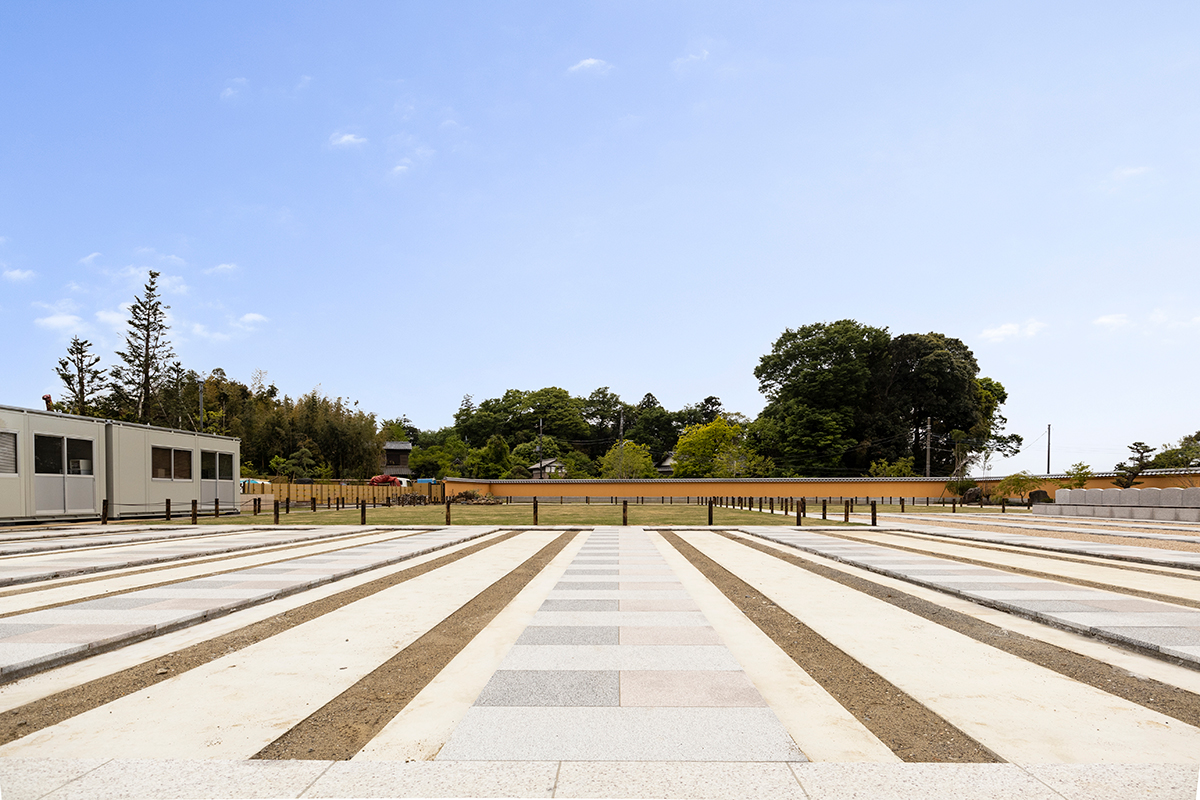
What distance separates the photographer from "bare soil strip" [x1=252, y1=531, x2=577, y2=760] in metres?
3.36

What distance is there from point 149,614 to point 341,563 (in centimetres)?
436

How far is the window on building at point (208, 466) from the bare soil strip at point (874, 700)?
28530 millimetres

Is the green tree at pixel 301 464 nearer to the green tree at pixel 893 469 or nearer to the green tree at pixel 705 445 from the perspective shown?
the green tree at pixel 705 445

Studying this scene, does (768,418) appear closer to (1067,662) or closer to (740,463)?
(740,463)

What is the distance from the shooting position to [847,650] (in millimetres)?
5336

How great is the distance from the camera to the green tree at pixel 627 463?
6588 centimetres

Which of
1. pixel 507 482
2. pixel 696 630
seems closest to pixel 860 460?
pixel 507 482

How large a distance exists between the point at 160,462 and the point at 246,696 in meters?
26.7

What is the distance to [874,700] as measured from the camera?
4.11m

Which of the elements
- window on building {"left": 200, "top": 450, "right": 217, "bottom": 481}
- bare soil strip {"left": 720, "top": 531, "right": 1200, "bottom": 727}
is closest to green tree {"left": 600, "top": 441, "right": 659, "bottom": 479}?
window on building {"left": 200, "top": 450, "right": 217, "bottom": 481}

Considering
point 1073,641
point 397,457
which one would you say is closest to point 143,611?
point 1073,641

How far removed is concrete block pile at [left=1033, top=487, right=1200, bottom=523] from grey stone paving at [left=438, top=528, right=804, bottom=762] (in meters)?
27.3

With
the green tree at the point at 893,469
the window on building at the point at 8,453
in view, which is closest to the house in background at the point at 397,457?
the green tree at the point at 893,469

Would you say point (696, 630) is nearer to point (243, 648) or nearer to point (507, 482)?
point (243, 648)
